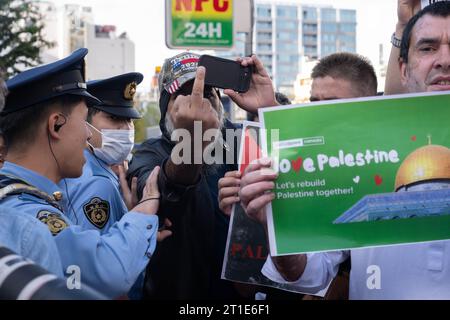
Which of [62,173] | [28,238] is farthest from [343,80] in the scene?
[28,238]

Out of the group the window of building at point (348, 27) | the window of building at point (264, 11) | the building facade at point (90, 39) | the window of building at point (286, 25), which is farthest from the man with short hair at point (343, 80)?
the window of building at point (348, 27)

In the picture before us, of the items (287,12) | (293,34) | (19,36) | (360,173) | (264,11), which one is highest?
(287,12)

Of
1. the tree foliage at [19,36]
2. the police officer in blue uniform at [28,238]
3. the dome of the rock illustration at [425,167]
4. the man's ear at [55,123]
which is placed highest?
the tree foliage at [19,36]

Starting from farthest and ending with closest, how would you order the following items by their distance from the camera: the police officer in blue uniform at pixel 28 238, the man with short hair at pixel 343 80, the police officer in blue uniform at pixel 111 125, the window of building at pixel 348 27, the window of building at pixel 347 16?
the window of building at pixel 347 16 → the window of building at pixel 348 27 → the police officer in blue uniform at pixel 111 125 → the man with short hair at pixel 343 80 → the police officer in blue uniform at pixel 28 238

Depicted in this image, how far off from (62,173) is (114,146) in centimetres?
140

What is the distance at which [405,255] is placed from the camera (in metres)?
1.97

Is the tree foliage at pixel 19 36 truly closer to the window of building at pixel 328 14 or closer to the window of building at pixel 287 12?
the window of building at pixel 287 12

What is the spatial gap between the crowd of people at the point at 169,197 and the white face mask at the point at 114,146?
0.77 meters

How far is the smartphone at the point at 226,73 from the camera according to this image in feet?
6.90

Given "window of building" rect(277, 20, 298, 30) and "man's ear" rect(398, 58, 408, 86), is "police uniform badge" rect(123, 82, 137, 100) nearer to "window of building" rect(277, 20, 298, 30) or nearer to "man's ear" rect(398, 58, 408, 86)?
"man's ear" rect(398, 58, 408, 86)

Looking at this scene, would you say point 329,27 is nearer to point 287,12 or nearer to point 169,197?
point 287,12

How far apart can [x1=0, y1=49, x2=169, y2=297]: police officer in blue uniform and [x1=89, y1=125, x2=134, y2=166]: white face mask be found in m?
1.24

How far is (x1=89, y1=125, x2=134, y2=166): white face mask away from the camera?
3.52 metres

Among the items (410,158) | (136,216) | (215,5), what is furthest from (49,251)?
(215,5)
